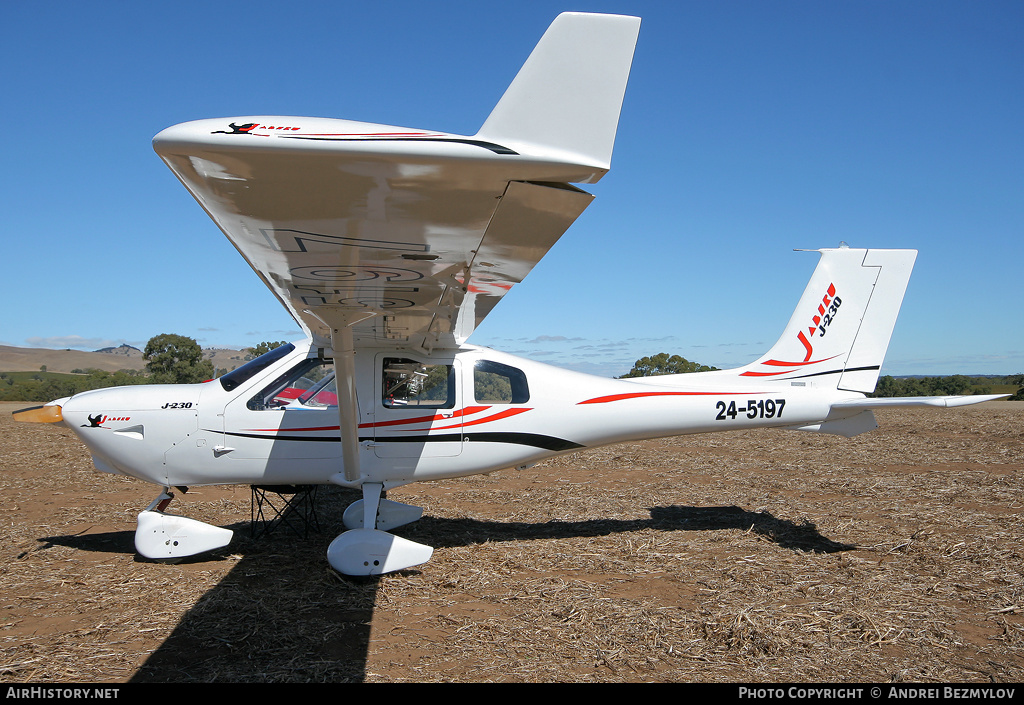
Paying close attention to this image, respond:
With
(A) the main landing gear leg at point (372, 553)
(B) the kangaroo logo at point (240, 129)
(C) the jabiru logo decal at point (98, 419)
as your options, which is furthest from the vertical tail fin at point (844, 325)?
(C) the jabiru logo decal at point (98, 419)

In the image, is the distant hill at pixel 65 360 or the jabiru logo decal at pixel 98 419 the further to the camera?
the distant hill at pixel 65 360

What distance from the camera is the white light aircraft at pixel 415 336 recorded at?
2014mm

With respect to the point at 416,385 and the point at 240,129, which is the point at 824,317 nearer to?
the point at 416,385

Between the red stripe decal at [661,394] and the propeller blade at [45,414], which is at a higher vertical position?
the red stripe decal at [661,394]

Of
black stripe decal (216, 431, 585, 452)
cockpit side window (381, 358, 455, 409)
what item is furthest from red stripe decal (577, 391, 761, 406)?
cockpit side window (381, 358, 455, 409)

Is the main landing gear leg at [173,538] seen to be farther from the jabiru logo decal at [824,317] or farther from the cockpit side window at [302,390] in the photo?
A: the jabiru logo decal at [824,317]

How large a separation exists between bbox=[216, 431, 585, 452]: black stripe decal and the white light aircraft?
0.02 m

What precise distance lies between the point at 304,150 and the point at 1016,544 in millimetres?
7408

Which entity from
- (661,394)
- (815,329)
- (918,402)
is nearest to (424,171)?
(661,394)

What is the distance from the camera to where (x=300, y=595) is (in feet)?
16.5

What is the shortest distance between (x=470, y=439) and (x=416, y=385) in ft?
2.56

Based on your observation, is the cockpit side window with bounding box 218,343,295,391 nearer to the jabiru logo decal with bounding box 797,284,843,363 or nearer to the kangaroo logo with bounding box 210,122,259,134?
the kangaroo logo with bounding box 210,122,259,134

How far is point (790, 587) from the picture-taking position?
507cm
